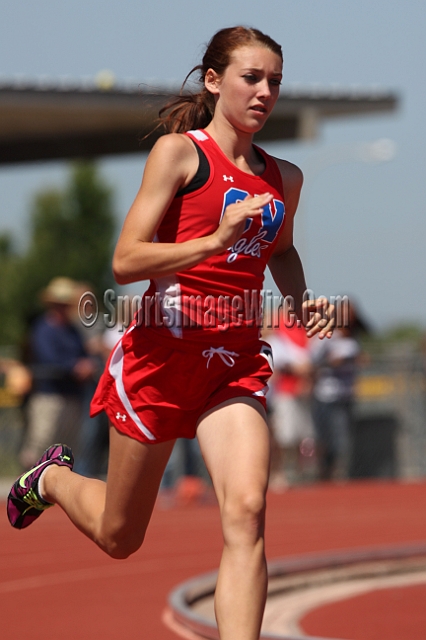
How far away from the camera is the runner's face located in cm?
416

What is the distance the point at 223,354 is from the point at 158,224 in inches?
21.5

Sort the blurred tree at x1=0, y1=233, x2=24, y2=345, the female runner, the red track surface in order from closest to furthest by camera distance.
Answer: the female runner < the red track surface < the blurred tree at x1=0, y1=233, x2=24, y2=345

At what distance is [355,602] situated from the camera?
6469 millimetres

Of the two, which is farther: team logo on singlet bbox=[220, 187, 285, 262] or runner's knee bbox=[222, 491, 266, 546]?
team logo on singlet bbox=[220, 187, 285, 262]

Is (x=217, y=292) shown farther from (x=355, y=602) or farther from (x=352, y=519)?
(x=352, y=519)

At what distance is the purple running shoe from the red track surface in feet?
2.70

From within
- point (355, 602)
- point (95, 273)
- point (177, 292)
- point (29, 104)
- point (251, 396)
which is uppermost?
point (95, 273)

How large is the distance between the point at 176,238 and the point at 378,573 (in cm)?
382

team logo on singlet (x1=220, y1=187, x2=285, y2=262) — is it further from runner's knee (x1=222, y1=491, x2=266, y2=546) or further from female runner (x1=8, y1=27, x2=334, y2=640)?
runner's knee (x1=222, y1=491, x2=266, y2=546)

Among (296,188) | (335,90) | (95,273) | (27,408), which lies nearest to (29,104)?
(335,90)

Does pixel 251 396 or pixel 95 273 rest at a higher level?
pixel 95 273

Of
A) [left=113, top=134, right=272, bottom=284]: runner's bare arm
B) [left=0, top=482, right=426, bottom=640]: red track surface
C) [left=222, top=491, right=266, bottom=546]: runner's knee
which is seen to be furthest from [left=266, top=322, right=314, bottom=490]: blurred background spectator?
[left=222, top=491, right=266, bottom=546]: runner's knee

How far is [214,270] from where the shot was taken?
416cm

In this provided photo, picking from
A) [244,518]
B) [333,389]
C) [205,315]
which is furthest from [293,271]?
[333,389]
